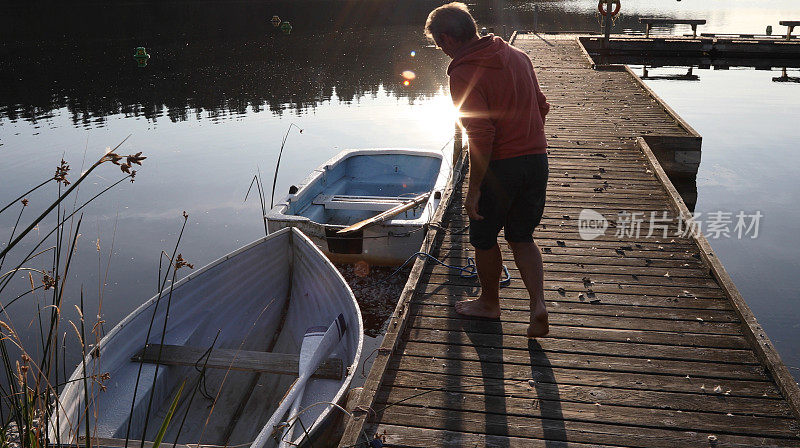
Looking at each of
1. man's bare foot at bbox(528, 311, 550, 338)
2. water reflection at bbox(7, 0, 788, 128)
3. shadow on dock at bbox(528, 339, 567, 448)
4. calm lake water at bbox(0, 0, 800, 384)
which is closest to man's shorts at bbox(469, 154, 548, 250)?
man's bare foot at bbox(528, 311, 550, 338)

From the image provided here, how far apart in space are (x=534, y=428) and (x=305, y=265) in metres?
3.19

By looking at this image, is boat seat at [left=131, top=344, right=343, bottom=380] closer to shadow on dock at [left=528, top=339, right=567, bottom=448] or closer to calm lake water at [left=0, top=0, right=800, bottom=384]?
calm lake water at [left=0, top=0, right=800, bottom=384]

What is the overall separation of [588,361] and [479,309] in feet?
2.86

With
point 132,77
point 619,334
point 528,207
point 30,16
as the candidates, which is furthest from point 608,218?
point 30,16

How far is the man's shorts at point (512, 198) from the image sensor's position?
382 centimetres

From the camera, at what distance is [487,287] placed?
4.43 meters

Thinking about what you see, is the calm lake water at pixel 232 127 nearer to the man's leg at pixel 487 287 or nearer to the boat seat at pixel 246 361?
the boat seat at pixel 246 361

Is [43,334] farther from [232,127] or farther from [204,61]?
[204,61]

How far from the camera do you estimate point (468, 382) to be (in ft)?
12.6

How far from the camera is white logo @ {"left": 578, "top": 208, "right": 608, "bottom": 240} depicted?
20.4 feet

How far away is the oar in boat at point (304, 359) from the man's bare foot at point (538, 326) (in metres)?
1.60

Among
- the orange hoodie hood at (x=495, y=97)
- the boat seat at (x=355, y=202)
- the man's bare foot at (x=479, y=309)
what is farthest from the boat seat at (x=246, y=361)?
the boat seat at (x=355, y=202)

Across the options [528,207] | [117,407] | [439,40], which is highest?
[439,40]

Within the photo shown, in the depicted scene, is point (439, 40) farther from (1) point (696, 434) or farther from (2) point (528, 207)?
(1) point (696, 434)
